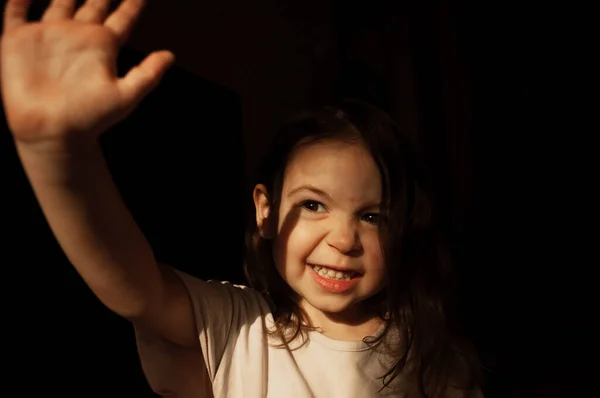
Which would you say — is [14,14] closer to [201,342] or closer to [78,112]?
[78,112]

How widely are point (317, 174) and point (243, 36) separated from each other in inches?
30.6

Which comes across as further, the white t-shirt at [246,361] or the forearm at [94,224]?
the white t-shirt at [246,361]

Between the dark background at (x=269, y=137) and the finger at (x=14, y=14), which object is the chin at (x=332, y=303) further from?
the finger at (x=14, y=14)

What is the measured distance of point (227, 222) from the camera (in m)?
1.11

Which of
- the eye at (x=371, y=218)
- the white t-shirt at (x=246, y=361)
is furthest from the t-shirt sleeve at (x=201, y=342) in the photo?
the eye at (x=371, y=218)

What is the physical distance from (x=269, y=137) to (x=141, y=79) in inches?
39.4

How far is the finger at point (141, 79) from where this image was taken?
1.42 feet

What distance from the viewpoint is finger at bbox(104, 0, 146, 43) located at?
466 millimetres

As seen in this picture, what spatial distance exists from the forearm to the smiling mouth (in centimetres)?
25

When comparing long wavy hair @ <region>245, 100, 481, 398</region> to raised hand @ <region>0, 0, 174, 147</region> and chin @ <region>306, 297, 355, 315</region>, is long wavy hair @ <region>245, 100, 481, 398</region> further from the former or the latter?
raised hand @ <region>0, 0, 174, 147</region>

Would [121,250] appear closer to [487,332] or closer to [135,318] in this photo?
[135,318]

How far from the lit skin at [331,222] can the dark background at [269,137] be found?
1.00 ft

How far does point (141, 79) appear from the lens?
0.44 m

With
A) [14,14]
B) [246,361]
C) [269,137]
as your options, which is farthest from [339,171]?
[269,137]
